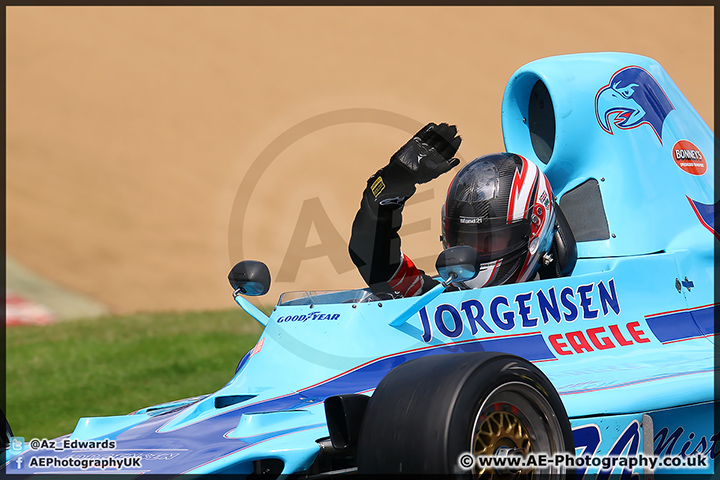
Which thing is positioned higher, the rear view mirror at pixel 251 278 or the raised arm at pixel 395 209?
the raised arm at pixel 395 209

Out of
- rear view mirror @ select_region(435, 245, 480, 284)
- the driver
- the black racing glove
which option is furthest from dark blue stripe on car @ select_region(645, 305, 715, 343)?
the black racing glove

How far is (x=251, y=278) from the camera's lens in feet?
14.1

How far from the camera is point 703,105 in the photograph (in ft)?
94.5

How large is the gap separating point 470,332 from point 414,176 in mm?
778

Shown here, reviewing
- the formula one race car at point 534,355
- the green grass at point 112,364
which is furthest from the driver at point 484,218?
the green grass at point 112,364

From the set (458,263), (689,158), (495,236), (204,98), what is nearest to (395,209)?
(495,236)

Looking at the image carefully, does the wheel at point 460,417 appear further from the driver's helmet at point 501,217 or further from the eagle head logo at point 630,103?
the eagle head logo at point 630,103

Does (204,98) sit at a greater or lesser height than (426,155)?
greater

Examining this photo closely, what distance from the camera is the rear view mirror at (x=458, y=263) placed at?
134 inches

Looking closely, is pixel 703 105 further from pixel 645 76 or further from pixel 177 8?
pixel 645 76

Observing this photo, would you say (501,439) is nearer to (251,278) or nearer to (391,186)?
(391,186)

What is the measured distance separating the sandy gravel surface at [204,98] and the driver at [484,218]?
786 centimetres

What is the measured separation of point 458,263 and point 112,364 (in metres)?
5.39

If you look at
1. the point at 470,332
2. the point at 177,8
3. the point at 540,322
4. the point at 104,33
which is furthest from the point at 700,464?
the point at 177,8
